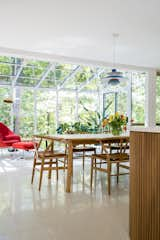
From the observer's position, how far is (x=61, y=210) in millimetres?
2906

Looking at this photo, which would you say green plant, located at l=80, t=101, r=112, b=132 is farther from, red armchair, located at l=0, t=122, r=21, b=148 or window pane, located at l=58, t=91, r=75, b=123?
red armchair, located at l=0, t=122, r=21, b=148

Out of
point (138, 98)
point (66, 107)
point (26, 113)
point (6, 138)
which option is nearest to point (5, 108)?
point (26, 113)

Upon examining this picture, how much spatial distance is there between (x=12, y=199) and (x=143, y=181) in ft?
6.24

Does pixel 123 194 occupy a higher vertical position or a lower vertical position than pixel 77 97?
lower

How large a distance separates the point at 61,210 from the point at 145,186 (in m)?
1.24

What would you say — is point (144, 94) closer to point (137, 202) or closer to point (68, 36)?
point (68, 36)

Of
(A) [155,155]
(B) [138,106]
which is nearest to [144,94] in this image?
(B) [138,106]

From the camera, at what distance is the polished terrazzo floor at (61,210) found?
2.32 m

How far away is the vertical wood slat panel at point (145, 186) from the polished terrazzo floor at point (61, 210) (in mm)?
268

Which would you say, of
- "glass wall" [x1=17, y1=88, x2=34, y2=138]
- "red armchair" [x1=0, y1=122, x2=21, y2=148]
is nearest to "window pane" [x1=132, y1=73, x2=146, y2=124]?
"glass wall" [x1=17, y1=88, x2=34, y2=138]

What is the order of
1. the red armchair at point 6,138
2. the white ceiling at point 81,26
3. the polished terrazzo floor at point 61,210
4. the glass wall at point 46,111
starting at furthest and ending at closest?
the glass wall at point 46,111, the red armchair at point 6,138, the white ceiling at point 81,26, the polished terrazzo floor at point 61,210

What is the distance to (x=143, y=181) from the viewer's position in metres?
2.06

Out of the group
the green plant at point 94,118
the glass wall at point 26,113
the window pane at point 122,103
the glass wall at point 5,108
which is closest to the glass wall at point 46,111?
the glass wall at point 26,113

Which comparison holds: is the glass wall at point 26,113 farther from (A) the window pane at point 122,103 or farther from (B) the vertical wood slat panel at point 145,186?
(B) the vertical wood slat panel at point 145,186
